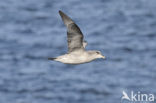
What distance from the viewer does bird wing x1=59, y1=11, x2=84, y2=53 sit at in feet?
32.6

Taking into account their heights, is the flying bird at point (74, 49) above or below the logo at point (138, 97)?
above

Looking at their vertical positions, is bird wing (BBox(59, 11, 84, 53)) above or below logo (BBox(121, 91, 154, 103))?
above

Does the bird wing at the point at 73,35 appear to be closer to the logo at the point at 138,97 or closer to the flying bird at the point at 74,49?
the flying bird at the point at 74,49

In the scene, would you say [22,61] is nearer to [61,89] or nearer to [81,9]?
[61,89]

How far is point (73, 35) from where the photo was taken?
33.1 feet

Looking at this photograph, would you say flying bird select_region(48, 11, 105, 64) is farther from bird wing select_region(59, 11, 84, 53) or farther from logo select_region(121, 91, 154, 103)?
logo select_region(121, 91, 154, 103)

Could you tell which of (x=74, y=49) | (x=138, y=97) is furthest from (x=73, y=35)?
(x=138, y=97)

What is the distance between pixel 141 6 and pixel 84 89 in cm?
1623

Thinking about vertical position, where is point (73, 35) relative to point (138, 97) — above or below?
above

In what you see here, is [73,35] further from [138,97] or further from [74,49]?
[138,97]

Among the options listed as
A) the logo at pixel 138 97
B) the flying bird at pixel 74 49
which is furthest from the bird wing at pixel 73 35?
the logo at pixel 138 97

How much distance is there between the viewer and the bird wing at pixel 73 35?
32.6 ft

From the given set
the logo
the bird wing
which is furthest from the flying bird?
the logo

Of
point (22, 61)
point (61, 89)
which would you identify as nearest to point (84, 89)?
point (61, 89)
